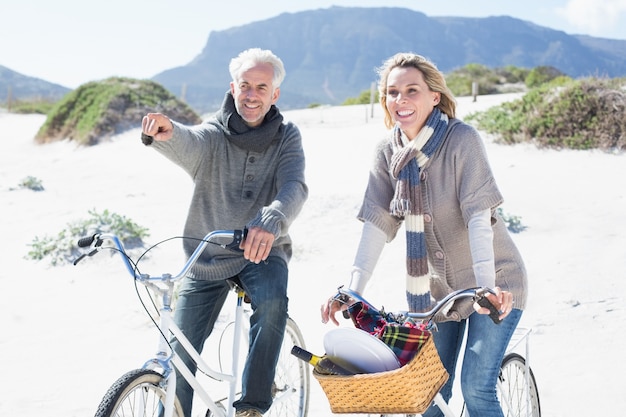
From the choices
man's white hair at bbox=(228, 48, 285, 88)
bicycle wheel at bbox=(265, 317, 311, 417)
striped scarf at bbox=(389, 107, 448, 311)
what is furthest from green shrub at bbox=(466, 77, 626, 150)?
striped scarf at bbox=(389, 107, 448, 311)

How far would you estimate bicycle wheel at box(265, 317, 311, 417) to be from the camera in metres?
3.68

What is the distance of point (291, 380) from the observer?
374cm

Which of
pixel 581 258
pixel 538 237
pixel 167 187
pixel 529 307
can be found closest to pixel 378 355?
pixel 529 307

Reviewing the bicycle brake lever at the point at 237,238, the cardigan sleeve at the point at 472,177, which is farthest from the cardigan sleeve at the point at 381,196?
the bicycle brake lever at the point at 237,238

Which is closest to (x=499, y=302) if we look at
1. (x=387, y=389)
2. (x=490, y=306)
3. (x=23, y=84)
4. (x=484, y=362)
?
(x=490, y=306)

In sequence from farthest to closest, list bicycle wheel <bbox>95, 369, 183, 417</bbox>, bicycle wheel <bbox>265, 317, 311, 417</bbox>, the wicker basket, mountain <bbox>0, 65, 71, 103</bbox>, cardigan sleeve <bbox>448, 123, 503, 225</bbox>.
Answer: mountain <bbox>0, 65, 71, 103</bbox>
bicycle wheel <bbox>265, 317, 311, 417</bbox>
cardigan sleeve <bbox>448, 123, 503, 225</bbox>
bicycle wheel <bbox>95, 369, 183, 417</bbox>
the wicker basket

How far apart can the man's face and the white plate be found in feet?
4.79

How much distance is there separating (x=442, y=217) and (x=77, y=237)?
619cm

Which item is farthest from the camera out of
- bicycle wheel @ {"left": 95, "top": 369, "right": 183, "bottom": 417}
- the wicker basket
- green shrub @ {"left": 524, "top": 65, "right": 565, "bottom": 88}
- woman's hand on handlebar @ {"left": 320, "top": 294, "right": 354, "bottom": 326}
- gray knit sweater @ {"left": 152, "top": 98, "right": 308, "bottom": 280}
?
green shrub @ {"left": 524, "top": 65, "right": 565, "bottom": 88}

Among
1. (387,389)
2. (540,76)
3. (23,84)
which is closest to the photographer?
(387,389)

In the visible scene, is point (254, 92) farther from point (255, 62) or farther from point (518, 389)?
point (518, 389)

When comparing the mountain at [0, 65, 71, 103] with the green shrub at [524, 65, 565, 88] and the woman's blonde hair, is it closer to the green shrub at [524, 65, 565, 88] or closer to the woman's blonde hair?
the green shrub at [524, 65, 565, 88]

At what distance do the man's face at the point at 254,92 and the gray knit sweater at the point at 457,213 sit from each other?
0.70 m

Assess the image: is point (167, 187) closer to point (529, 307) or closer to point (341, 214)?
point (341, 214)
